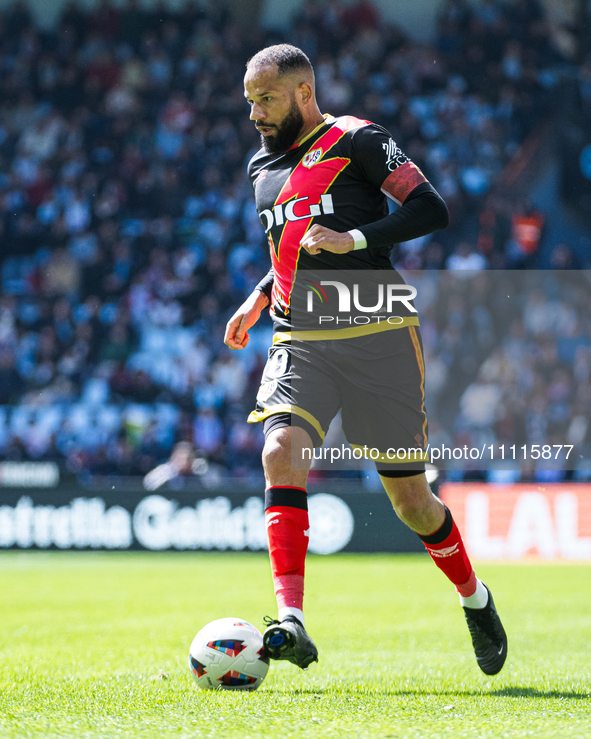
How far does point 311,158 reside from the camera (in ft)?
12.5

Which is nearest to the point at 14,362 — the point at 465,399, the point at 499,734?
the point at 465,399

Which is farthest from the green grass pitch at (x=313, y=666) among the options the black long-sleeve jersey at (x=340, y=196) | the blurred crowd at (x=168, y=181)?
the blurred crowd at (x=168, y=181)

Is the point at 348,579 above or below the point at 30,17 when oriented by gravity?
below

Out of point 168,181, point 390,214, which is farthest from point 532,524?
point 168,181

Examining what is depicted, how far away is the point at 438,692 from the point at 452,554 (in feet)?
2.12

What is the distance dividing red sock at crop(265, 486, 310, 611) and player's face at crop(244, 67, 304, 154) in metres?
1.45

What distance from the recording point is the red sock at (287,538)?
331 centimetres

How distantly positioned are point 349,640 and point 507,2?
51.5 feet

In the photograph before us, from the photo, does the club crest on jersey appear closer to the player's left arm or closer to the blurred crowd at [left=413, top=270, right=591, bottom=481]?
the player's left arm

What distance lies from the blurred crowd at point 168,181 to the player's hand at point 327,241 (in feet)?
33.4

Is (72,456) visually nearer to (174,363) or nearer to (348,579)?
(174,363)

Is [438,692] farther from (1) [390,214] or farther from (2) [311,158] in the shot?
(2) [311,158]

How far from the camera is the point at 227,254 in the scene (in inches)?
641

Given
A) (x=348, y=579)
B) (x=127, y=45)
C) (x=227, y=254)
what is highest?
(x=127, y=45)
